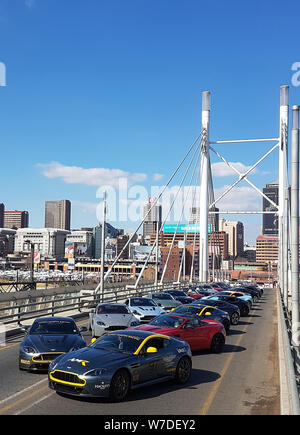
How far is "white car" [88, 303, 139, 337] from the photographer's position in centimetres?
1702

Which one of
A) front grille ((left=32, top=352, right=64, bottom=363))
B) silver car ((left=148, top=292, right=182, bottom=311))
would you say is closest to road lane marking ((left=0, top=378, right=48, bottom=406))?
front grille ((left=32, top=352, right=64, bottom=363))

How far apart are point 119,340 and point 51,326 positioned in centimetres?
318

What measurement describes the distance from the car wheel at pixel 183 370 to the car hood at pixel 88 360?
5.22ft

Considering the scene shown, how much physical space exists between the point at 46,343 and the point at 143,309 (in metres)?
10.2

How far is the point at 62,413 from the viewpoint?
8.55 metres

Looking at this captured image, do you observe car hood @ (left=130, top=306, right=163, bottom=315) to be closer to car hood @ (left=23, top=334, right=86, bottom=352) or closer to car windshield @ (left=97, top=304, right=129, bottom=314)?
car windshield @ (left=97, top=304, right=129, bottom=314)

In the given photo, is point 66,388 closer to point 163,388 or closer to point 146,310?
point 163,388

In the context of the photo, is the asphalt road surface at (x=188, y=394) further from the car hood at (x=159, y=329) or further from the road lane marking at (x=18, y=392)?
the car hood at (x=159, y=329)

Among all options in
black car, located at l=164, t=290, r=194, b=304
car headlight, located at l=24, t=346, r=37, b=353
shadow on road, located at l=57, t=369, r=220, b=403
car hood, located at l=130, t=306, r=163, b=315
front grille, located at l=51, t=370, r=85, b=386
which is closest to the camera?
front grille, located at l=51, t=370, r=85, b=386

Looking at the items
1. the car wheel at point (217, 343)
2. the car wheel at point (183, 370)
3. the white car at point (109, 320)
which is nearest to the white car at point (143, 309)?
the white car at point (109, 320)

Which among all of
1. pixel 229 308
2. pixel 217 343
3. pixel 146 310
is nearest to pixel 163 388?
pixel 217 343

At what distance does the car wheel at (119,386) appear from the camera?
9375mm

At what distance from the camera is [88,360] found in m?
9.62
